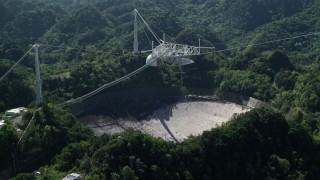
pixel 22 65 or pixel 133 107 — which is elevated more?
pixel 22 65

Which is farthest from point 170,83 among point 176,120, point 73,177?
point 73,177

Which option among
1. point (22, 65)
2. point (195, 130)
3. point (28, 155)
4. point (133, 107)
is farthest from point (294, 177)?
point (22, 65)

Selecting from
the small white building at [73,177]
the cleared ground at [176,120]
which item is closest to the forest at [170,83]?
the small white building at [73,177]

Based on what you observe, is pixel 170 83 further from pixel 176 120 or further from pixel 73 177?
pixel 73 177

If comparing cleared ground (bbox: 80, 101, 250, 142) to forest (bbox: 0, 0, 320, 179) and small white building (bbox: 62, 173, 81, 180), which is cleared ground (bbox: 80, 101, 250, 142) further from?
small white building (bbox: 62, 173, 81, 180)

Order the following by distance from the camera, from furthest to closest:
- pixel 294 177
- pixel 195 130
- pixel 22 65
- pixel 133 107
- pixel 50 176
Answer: pixel 22 65 < pixel 133 107 < pixel 195 130 < pixel 294 177 < pixel 50 176

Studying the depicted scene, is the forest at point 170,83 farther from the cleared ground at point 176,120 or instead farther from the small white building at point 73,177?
the cleared ground at point 176,120

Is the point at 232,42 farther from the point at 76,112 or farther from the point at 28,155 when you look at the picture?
the point at 28,155
